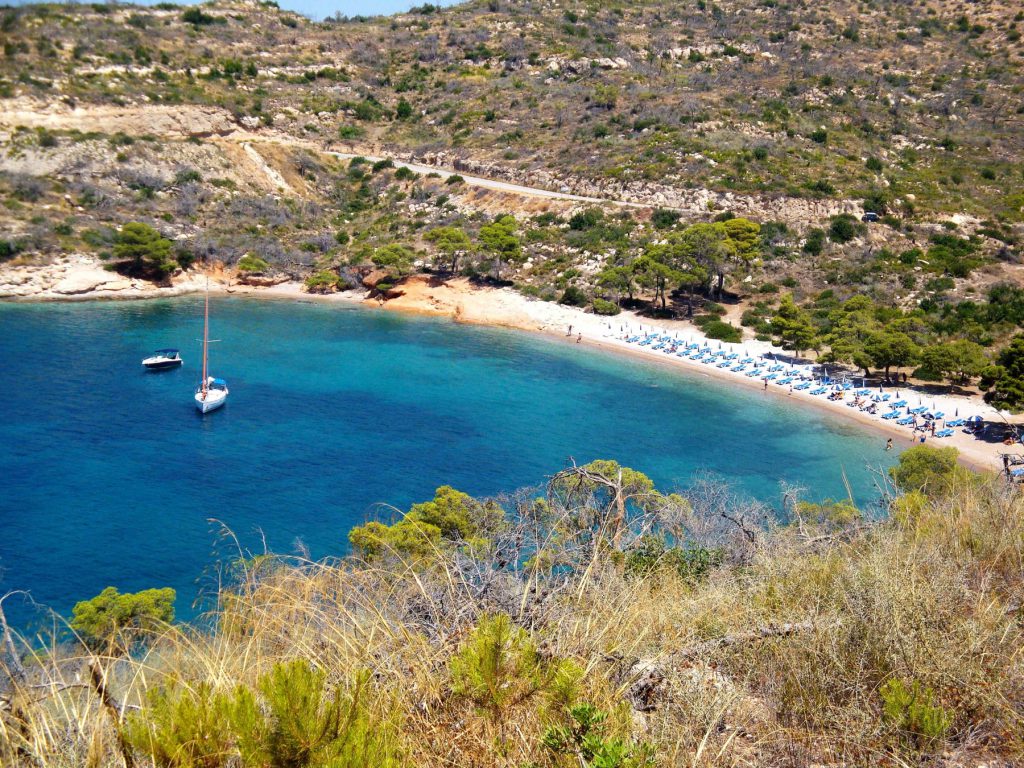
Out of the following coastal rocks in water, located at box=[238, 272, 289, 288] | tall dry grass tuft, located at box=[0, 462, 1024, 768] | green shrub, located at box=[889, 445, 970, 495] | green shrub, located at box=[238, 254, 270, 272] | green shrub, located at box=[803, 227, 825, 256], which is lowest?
coastal rocks in water, located at box=[238, 272, 289, 288]

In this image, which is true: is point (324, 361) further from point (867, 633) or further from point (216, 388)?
point (867, 633)

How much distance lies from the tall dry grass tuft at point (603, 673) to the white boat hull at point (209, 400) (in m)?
28.6

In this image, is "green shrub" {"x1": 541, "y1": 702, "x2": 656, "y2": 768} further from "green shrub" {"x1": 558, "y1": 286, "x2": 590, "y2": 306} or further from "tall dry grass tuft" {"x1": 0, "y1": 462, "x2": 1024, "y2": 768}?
"green shrub" {"x1": 558, "y1": 286, "x2": 590, "y2": 306}

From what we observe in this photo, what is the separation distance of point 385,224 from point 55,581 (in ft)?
157

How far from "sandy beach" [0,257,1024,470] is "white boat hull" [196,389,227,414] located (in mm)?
21254

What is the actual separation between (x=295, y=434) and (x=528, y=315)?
2333cm

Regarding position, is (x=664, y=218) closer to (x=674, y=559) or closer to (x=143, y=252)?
(x=143, y=252)

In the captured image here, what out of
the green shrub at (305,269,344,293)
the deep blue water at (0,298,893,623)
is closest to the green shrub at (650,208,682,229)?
the deep blue water at (0,298,893,623)

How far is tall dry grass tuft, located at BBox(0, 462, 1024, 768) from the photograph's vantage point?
3.64 metres

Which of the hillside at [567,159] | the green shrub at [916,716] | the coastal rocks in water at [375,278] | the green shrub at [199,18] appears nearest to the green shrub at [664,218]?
the hillside at [567,159]

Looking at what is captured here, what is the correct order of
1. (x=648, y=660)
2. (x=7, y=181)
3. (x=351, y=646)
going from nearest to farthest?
(x=351, y=646)
(x=648, y=660)
(x=7, y=181)

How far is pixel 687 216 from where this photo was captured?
57.6 meters

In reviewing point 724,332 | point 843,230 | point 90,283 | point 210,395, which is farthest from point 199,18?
point 843,230

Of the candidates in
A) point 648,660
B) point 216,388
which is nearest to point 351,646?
point 648,660
